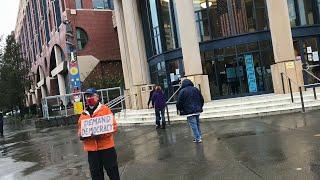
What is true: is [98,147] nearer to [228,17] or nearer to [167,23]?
[228,17]

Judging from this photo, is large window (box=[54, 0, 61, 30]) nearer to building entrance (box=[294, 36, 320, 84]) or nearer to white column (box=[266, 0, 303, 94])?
building entrance (box=[294, 36, 320, 84])

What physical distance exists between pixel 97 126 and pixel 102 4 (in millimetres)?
40231

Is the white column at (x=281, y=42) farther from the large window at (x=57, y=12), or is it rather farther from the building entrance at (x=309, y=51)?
the large window at (x=57, y=12)

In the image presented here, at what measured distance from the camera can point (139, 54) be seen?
91.1 feet

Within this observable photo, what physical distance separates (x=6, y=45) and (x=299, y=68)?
1628 inches

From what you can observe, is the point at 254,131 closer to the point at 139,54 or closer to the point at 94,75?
the point at 139,54

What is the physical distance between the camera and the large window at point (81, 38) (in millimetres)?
43375

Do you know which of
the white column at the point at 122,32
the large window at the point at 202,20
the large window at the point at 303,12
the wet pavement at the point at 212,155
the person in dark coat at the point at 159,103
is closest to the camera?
the wet pavement at the point at 212,155

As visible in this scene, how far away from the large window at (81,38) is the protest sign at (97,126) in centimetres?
3724

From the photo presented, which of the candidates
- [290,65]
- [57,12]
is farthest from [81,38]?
[290,65]

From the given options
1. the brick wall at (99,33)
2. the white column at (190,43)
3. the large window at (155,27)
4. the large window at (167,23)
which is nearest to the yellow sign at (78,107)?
the large window at (155,27)

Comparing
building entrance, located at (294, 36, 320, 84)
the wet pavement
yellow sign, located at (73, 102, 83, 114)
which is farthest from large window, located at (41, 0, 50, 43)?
the wet pavement

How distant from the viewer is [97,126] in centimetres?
670

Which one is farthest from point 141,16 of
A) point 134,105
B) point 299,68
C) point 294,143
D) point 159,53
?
point 294,143
